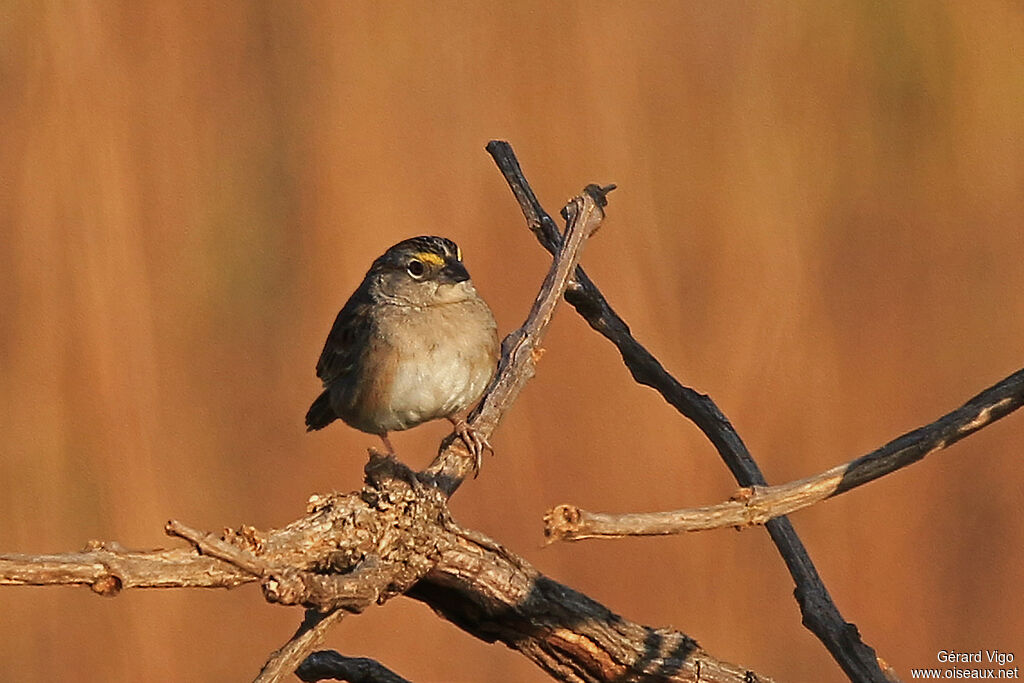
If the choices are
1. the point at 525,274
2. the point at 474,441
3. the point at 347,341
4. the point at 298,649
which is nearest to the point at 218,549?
the point at 298,649

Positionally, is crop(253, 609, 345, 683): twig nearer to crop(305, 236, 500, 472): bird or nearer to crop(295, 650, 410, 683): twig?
crop(295, 650, 410, 683): twig

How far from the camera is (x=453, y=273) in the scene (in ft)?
14.2

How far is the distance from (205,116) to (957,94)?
3.00m

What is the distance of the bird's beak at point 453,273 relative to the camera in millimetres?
4328

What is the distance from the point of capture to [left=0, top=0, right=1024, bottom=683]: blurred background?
568 cm

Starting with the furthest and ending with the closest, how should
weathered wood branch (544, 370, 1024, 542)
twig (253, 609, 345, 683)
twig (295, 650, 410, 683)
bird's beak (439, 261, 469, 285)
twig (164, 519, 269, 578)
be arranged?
bird's beak (439, 261, 469, 285)
twig (295, 650, 410, 683)
twig (253, 609, 345, 683)
weathered wood branch (544, 370, 1024, 542)
twig (164, 519, 269, 578)

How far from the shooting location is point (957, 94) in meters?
6.04

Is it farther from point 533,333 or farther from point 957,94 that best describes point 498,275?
point 533,333

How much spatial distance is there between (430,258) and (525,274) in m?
1.69

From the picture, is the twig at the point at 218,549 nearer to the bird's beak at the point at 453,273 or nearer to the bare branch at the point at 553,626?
the bare branch at the point at 553,626

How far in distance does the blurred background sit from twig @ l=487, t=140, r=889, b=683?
94.3 inches

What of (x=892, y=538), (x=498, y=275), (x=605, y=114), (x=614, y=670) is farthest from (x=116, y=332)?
(x=614, y=670)

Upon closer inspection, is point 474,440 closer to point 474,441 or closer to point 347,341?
point 474,441

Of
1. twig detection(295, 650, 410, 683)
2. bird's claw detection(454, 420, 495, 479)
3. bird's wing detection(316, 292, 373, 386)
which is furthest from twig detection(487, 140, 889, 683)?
bird's wing detection(316, 292, 373, 386)
